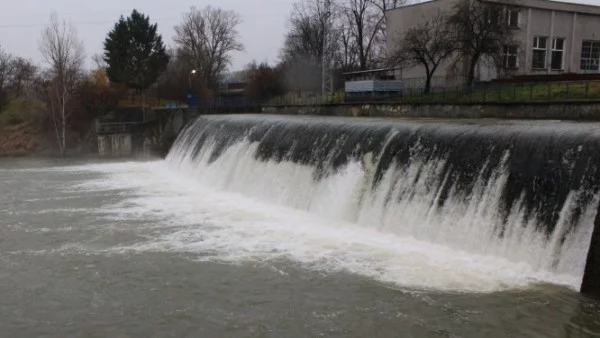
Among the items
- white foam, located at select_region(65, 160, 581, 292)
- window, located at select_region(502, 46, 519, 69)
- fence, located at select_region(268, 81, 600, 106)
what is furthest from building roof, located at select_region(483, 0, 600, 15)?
white foam, located at select_region(65, 160, 581, 292)

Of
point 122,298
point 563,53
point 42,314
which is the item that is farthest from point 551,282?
point 563,53

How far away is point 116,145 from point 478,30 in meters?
23.1

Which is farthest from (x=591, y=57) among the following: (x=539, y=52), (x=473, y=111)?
(x=473, y=111)

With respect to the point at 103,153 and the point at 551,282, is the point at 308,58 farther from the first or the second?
the point at 551,282

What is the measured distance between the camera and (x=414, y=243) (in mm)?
11164

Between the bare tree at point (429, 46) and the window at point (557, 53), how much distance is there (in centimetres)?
916

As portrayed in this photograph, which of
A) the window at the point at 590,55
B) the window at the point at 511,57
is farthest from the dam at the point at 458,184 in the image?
the window at the point at 590,55

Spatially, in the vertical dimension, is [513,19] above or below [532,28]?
above

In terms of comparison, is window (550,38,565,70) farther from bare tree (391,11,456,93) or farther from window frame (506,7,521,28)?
bare tree (391,11,456,93)

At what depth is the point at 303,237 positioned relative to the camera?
12195 millimetres

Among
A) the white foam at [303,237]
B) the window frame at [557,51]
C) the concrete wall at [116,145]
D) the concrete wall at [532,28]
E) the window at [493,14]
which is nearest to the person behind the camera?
the white foam at [303,237]

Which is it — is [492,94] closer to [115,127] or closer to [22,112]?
[115,127]

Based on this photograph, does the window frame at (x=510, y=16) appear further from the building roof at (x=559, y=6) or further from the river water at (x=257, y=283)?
the river water at (x=257, y=283)

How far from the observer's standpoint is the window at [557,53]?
125ft
